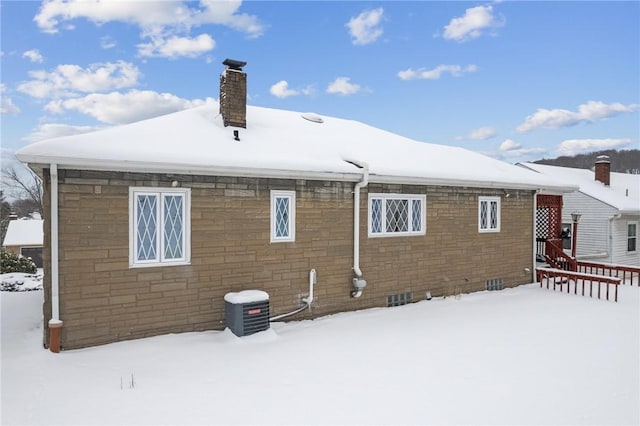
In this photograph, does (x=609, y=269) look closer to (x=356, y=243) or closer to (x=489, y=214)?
(x=489, y=214)

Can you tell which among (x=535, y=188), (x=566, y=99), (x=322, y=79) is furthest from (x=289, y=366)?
(x=566, y=99)

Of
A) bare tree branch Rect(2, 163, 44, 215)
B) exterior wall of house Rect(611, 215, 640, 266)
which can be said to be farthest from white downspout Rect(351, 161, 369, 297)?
bare tree branch Rect(2, 163, 44, 215)

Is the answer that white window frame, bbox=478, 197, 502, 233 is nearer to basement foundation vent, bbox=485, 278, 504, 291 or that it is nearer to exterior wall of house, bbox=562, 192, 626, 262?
basement foundation vent, bbox=485, 278, 504, 291

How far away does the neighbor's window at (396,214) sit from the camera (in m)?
8.63

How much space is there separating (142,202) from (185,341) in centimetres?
222

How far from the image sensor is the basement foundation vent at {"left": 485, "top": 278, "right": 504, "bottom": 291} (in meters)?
10.8

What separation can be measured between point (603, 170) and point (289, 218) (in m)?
19.4

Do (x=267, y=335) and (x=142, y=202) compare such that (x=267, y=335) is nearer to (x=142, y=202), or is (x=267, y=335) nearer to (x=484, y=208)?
(x=142, y=202)

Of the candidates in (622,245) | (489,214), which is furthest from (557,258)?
(622,245)

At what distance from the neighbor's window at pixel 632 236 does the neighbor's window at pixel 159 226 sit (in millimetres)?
19102

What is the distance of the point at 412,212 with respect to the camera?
9.18 m

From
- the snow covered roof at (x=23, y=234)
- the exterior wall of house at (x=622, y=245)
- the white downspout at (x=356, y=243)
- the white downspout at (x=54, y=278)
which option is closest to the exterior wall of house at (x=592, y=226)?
the exterior wall of house at (x=622, y=245)

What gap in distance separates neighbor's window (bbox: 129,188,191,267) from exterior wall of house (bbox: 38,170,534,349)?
0.09 m

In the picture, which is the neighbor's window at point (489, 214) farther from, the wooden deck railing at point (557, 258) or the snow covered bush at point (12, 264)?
the snow covered bush at point (12, 264)
